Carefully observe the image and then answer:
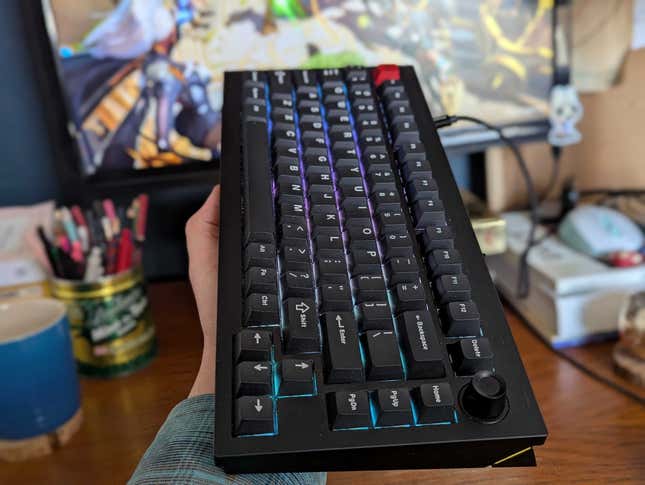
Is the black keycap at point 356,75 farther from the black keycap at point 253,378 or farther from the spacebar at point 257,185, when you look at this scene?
the black keycap at point 253,378

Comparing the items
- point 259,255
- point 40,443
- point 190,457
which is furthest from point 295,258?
point 40,443

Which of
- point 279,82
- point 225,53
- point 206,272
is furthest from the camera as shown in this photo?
point 225,53

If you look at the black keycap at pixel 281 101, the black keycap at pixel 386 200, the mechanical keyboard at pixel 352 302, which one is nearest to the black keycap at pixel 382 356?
the mechanical keyboard at pixel 352 302

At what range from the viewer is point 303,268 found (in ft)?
1.22

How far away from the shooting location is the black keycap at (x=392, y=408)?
0.30m

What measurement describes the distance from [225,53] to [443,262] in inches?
16.3

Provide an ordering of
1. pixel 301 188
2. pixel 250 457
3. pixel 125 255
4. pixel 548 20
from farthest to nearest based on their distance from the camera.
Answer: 1. pixel 548 20
2. pixel 125 255
3. pixel 301 188
4. pixel 250 457

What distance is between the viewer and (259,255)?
372 mm

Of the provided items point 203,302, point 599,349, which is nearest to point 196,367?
point 203,302

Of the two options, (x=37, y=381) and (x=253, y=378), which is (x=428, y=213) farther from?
(x=37, y=381)

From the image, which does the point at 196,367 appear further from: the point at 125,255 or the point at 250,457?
the point at 125,255

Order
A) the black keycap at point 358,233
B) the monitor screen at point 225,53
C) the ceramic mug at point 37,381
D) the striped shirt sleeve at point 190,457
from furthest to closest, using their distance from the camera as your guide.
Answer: the monitor screen at point 225,53, the ceramic mug at point 37,381, the black keycap at point 358,233, the striped shirt sleeve at point 190,457

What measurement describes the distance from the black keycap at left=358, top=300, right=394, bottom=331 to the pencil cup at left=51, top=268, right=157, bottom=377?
28cm

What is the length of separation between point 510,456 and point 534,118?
0.52 m
